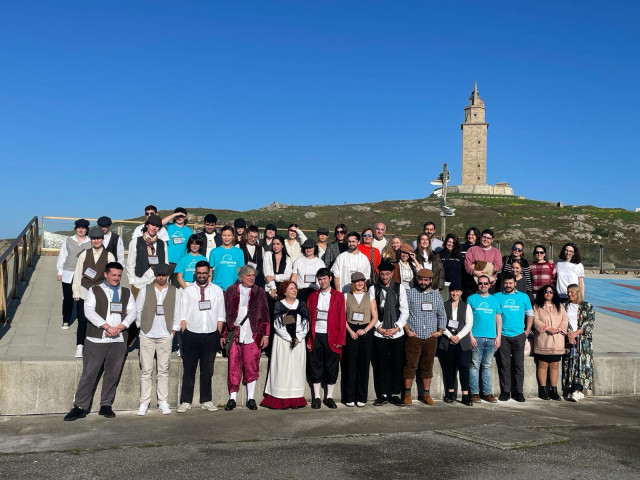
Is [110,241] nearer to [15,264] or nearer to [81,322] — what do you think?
[81,322]

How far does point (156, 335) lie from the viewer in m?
6.93

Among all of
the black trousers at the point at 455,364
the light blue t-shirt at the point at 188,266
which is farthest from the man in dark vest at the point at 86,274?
the black trousers at the point at 455,364

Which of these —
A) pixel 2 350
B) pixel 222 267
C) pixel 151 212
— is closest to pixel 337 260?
pixel 222 267

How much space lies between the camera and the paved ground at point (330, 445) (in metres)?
4.90

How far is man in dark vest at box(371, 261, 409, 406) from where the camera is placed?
25.2 feet

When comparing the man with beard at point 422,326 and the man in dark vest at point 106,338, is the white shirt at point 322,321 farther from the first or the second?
the man in dark vest at point 106,338

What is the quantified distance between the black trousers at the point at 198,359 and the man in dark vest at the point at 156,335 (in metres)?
0.20

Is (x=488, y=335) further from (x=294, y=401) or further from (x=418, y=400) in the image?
(x=294, y=401)

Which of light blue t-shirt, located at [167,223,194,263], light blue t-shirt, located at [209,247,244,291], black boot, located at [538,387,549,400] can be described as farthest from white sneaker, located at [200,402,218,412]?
black boot, located at [538,387,549,400]

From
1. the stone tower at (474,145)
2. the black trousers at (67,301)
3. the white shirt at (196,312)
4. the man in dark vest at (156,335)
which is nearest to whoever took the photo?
the man in dark vest at (156,335)

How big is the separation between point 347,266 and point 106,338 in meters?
3.24

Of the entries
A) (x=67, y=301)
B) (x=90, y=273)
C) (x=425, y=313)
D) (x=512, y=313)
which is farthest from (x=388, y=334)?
(x=67, y=301)

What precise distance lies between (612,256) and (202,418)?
20.1 m

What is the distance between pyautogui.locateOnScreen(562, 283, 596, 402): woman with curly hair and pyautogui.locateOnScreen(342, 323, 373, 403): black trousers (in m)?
2.98
